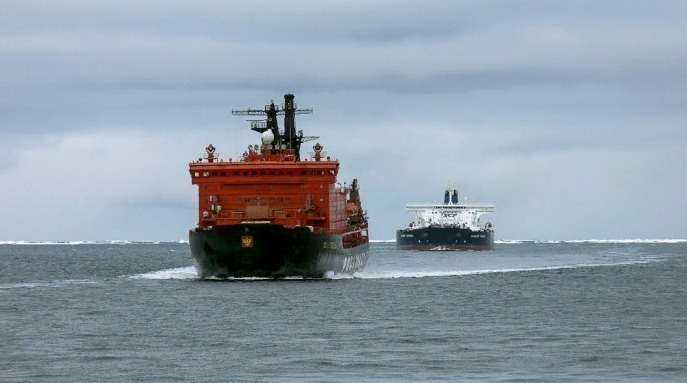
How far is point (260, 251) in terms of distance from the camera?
68312mm

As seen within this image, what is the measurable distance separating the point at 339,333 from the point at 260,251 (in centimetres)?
2683

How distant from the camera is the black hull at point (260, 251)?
67.7 metres

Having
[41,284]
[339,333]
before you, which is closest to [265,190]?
[41,284]

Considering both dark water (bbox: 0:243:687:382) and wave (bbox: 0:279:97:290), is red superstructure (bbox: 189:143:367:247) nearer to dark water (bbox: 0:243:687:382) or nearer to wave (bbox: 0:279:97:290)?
dark water (bbox: 0:243:687:382)

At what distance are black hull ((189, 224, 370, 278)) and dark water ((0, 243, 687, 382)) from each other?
138 centimetres

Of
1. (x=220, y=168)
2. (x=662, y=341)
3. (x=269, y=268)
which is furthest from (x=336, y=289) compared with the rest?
(x=662, y=341)

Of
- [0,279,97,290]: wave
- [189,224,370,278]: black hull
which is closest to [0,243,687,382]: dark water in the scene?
[189,224,370,278]: black hull

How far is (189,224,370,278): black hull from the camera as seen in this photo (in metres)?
67.7

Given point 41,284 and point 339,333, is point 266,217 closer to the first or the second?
point 41,284

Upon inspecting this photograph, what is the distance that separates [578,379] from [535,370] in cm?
173

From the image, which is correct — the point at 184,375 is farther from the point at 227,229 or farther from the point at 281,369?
the point at 227,229

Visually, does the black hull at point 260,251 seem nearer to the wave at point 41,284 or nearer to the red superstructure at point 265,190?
the red superstructure at point 265,190

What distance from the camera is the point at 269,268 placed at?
69.5 meters

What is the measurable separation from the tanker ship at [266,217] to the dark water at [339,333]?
1668 millimetres
